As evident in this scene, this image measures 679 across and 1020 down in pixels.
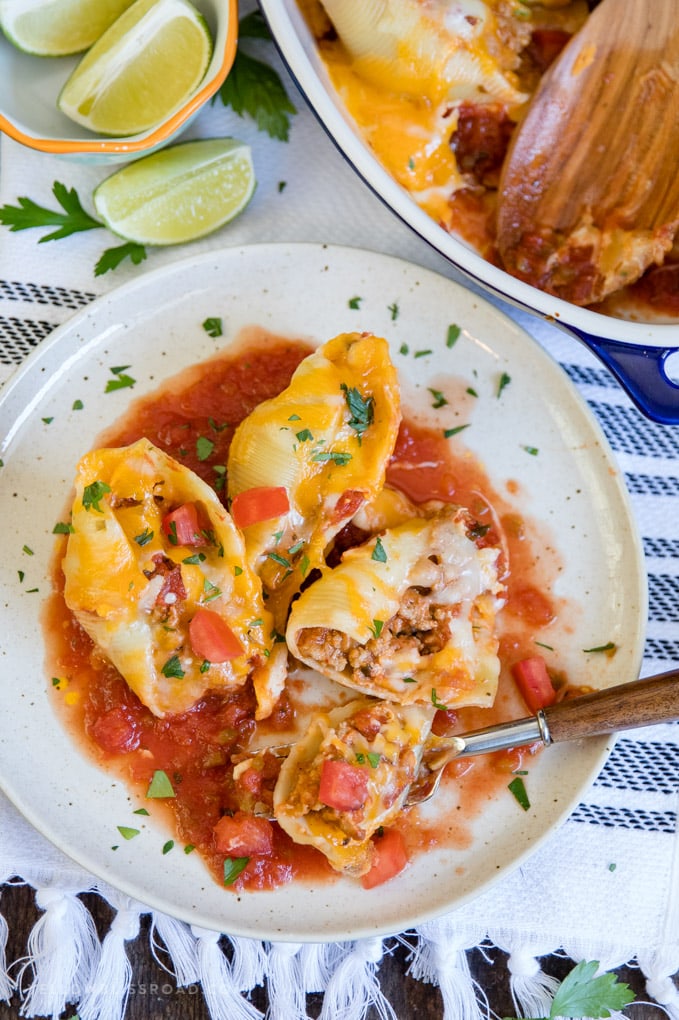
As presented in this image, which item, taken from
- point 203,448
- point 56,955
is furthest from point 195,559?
point 56,955

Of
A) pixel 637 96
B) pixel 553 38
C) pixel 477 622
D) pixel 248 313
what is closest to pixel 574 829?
pixel 477 622

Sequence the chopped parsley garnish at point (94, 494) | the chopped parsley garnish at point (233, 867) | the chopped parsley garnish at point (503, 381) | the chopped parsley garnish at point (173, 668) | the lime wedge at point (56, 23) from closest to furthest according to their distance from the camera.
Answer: the chopped parsley garnish at point (94, 494)
the chopped parsley garnish at point (173, 668)
the chopped parsley garnish at point (233, 867)
the lime wedge at point (56, 23)
the chopped parsley garnish at point (503, 381)

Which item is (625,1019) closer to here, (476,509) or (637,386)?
(476,509)

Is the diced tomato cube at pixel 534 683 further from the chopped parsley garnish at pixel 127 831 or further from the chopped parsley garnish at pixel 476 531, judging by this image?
the chopped parsley garnish at pixel 127 831

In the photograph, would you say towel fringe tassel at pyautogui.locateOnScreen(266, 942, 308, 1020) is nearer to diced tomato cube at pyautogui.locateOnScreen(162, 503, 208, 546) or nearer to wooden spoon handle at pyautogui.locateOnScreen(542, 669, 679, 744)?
wooden spoon handle at pyautogui.locateOnScreen(542, 669, 679, 744)

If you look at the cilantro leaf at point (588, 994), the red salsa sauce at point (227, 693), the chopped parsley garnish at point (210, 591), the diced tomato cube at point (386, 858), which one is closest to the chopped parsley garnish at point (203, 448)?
the red salsa sauce at point (227, 693)

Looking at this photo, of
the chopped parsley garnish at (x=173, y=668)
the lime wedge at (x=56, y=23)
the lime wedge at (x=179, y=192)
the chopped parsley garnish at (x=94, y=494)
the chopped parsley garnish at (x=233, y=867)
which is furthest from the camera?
the lime wedge at (x=179, y=192)
